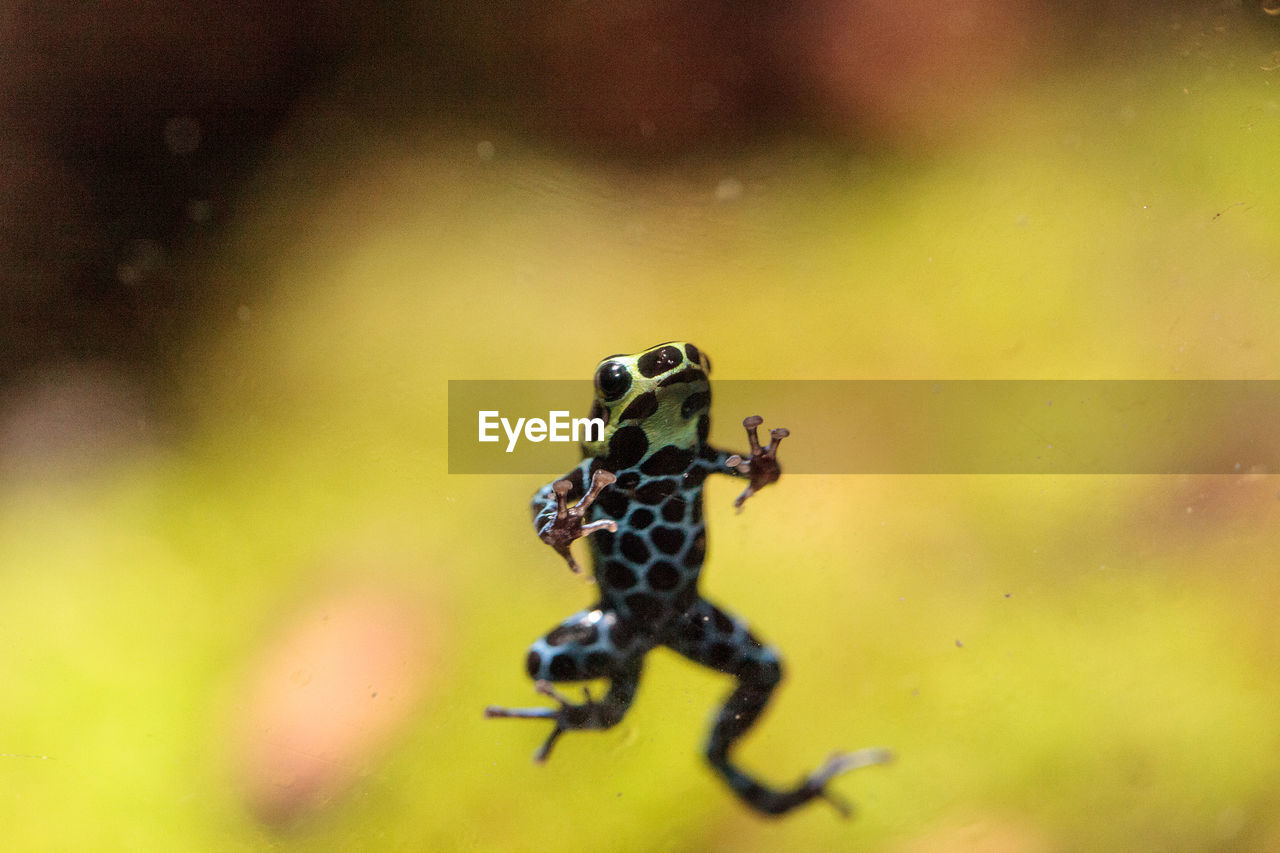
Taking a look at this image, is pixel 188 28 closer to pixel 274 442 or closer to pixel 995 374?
pixel 274 442

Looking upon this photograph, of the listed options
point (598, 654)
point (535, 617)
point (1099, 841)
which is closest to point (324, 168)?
point (535, 617)

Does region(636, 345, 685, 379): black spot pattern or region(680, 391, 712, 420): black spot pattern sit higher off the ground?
region(636, 345, 685, 379): black spot pattern

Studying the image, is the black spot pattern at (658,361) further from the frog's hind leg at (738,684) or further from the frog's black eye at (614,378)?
the frog's hind leg at (738,684)

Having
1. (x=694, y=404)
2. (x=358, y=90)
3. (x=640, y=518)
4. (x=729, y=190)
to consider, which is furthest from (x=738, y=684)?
(x=358, y=90)

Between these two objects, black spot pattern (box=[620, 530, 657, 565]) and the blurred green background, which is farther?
the blurred green background

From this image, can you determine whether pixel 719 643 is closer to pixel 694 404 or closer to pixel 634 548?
pixel 634 548

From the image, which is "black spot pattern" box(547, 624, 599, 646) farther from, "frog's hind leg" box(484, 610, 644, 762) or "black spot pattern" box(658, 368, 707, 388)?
"black spot pattern" box(658, 368, 707, 388)

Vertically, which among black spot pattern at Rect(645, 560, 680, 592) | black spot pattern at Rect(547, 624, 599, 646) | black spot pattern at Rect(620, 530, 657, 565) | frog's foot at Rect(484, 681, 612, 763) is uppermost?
black spot pattern at Rect(620, 530, 657, 565)

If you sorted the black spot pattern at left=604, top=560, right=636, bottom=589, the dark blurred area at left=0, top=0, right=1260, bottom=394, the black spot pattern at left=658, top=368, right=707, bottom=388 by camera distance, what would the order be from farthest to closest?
1. the dark blurred area at left=0, top=0, right=1260, bottom=394
2. the black spot pattern at left=604, top=560, right=636, bottom=589
3. the black spot pattern at left=658, top=368, right=707, bottom=388

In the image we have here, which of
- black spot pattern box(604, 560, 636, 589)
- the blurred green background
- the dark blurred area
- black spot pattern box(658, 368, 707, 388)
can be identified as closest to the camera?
black spot pattern box(658, 368, 707, 388)

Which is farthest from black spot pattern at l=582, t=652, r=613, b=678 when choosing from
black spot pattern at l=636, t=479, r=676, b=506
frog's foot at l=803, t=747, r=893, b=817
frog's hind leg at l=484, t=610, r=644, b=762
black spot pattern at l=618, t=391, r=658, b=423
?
frog's foot at l=803, t=747, r=893, b=817
